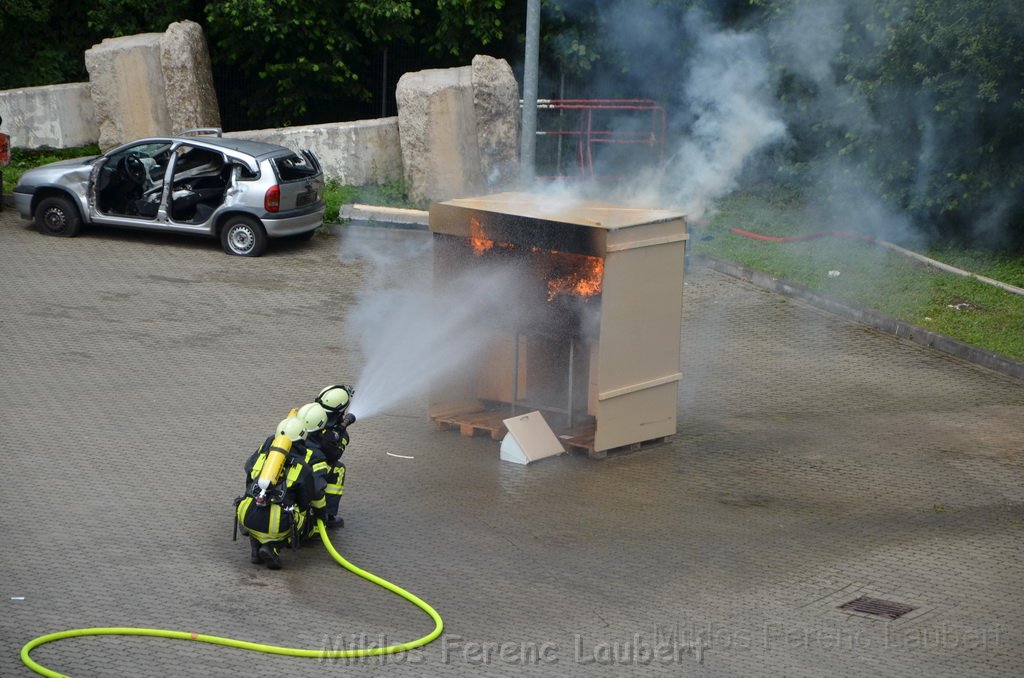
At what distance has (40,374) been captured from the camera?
1116cm

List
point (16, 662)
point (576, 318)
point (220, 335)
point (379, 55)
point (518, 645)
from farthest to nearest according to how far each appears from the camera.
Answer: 1. point (379, 55)
2. point (220, 335)
3. point (576, 318)
4. point (518, 645)
5. point (16, 662)

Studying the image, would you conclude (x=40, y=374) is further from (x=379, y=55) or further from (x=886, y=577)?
(x=379, y=55)

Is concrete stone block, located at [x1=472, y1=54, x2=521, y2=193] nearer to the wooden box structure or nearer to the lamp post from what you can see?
the lamp post

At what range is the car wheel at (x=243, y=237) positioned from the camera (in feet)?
51.1

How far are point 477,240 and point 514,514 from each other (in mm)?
2636

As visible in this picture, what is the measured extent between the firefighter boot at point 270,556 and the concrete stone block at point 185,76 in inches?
535

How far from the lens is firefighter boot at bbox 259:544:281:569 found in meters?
7.57

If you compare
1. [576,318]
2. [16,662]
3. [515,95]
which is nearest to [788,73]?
[515,95]

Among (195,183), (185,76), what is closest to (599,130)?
(185,76)

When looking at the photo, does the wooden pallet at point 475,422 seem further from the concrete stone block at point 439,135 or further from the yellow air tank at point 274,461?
the concrete stone block at point 439,135

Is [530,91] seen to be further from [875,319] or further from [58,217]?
[58,217]

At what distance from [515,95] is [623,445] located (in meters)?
9.84

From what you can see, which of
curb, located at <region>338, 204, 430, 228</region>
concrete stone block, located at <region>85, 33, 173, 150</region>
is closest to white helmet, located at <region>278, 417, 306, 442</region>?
curb, located at <region>338, 204, 430, 228</region>

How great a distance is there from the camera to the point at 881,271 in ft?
52.2
